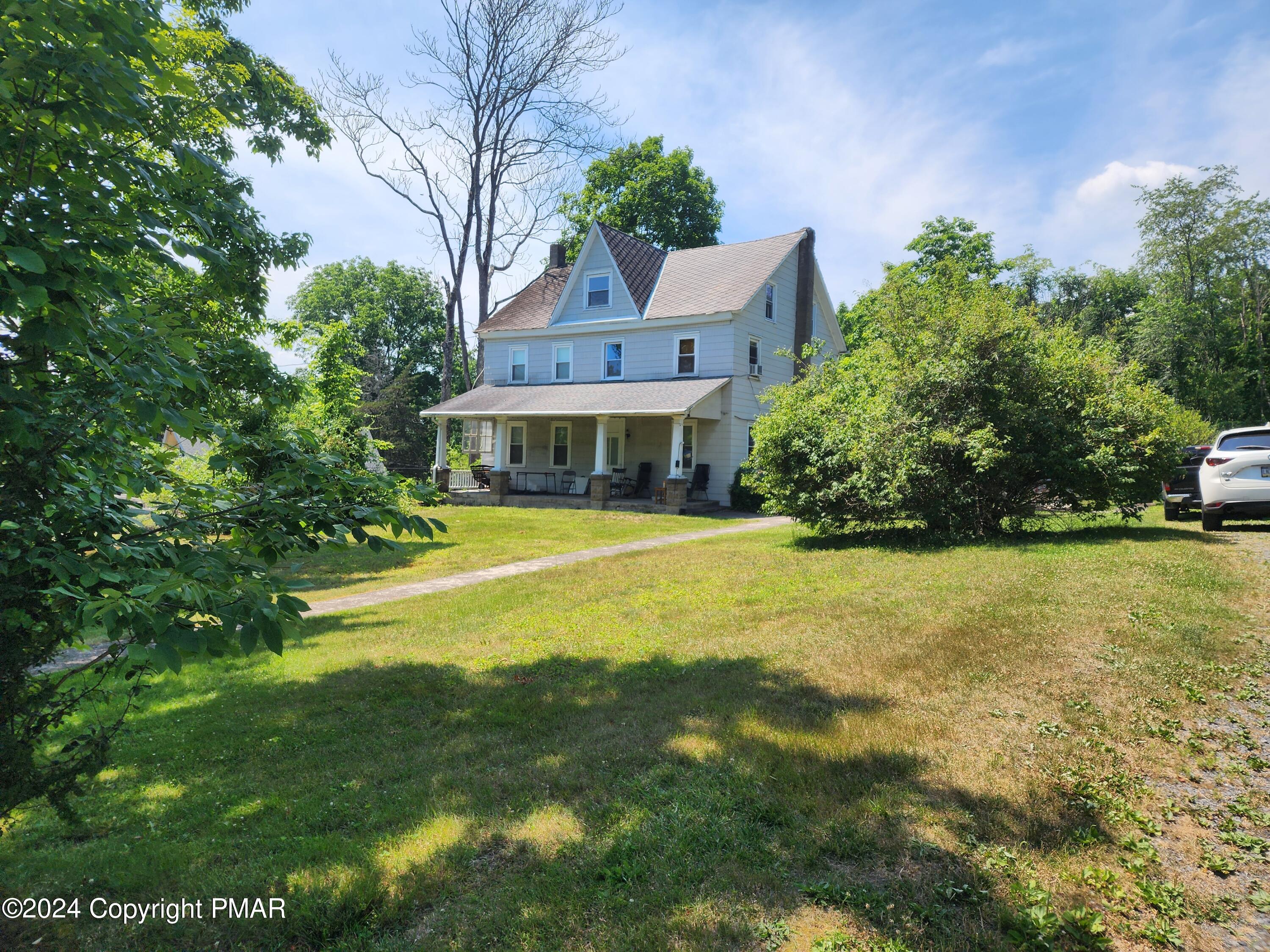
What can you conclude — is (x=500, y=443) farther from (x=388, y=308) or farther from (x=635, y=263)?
(x=388, y=308)

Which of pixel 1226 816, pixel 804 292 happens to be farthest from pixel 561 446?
pixel 1226 816

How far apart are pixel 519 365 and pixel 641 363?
18.9 ft

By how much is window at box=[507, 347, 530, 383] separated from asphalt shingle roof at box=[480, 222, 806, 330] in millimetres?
910

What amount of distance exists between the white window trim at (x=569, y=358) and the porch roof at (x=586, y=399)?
0.28 meters

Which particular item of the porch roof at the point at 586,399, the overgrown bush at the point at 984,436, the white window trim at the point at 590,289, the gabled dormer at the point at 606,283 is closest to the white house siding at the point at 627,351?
the porch roof at the point at 586,399

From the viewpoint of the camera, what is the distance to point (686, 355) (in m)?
24.1

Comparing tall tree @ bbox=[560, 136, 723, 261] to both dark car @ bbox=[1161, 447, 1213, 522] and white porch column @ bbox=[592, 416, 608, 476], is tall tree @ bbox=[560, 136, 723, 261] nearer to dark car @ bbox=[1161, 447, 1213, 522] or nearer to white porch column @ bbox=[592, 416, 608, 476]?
white porch column @ bbox=[592, 416, 608, 476]

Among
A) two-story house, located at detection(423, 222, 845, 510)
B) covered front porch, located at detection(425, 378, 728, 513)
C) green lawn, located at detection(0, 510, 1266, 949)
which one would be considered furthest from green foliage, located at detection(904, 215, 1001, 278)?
green lawn, located at detection(0, 510, 1266, 949)

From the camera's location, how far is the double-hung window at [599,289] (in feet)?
84.5

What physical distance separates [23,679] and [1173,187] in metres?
53.7

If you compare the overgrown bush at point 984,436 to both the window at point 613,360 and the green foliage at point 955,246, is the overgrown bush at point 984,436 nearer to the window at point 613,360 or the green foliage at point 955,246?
the window at point 613,360

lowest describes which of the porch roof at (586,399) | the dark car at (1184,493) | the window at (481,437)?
the dark car at (1184,493)

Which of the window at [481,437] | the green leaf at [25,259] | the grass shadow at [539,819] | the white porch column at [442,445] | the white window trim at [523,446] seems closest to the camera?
the green leaf at [25,259]

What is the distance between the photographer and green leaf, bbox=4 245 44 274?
2.04 m
